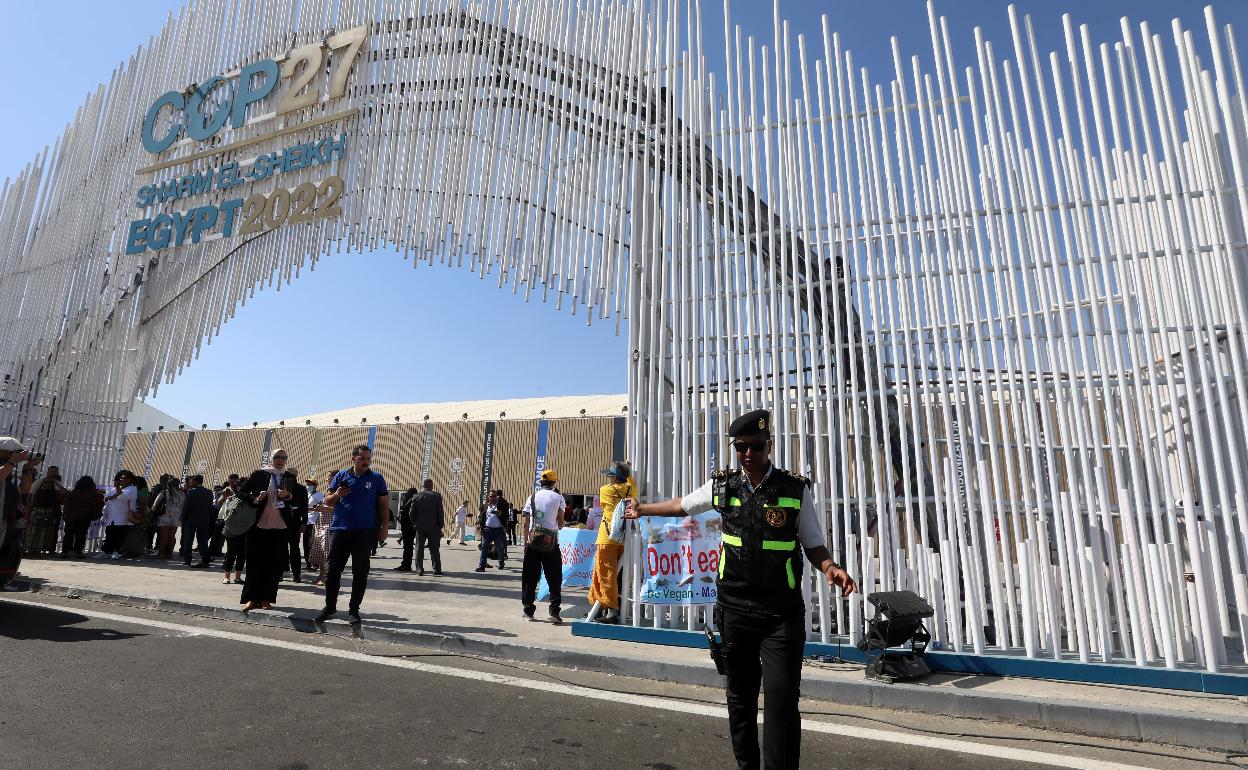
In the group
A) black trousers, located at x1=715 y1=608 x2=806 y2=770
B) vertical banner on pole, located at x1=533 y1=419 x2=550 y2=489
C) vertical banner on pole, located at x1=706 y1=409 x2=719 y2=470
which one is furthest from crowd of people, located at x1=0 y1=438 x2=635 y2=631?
vertical banner on pole, located at x1=533 y1=419 x2=550 y2=489

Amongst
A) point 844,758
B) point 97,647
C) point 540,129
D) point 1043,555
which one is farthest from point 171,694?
point 540,129

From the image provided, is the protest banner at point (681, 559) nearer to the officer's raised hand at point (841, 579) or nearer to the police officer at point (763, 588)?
the police officer at point (763, 588)

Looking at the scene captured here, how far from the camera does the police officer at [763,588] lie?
2.93 metres

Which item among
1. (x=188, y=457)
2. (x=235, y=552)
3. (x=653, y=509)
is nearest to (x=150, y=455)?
(x=188, y=457)

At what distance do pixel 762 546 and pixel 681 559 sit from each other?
3.48 meters

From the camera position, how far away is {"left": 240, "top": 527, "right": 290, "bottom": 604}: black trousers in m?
7.36

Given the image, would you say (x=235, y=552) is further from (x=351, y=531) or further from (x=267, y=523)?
(x=351, y=531)

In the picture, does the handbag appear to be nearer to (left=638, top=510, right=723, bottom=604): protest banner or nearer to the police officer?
(left=638, top=510, right=723, bottom=604): protest banner

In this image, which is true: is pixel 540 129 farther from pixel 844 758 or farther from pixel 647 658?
pixel 844 758

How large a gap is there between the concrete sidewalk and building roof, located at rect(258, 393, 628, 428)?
2383 cm

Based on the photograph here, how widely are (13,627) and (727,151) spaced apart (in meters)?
7.35

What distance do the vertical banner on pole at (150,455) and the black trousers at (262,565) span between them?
4425cm

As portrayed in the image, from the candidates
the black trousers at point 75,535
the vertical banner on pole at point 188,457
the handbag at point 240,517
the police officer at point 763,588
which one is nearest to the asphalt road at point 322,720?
the police officer at point 763,588

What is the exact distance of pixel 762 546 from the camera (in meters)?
3.15
